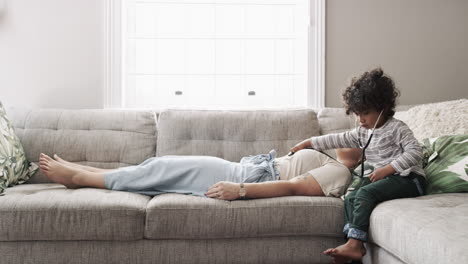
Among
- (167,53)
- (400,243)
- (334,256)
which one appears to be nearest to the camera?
(400,243)

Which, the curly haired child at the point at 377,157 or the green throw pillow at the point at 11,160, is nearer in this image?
the curly haired child at the point at 377,157

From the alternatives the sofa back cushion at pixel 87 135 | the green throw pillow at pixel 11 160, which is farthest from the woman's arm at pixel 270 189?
the green throw pillow at pixel 11 160

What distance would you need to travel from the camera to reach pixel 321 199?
216 cm

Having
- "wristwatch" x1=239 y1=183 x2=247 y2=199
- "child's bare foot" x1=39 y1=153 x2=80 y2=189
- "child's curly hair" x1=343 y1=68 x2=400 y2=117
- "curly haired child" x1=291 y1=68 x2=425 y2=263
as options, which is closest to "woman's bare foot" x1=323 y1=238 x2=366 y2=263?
"curly haired child" x1=291 y1=68 x2=425 y2=263

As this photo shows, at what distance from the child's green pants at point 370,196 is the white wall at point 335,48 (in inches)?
54.1

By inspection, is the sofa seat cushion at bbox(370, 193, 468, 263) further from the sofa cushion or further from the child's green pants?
the sofa cushion

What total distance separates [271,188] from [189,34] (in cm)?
162

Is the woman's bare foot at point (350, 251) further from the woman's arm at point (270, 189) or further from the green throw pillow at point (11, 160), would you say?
the green throw pillow at point (11, 160)

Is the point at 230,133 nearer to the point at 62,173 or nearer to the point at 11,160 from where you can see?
the point at 62,173

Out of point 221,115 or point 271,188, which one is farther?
point 221,115

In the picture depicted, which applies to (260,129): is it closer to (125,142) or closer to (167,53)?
(125,142)

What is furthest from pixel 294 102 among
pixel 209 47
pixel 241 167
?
pixel 241 167

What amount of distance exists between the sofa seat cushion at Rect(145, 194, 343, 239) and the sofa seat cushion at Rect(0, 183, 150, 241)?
86 millimetres

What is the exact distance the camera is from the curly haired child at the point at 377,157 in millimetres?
1954
